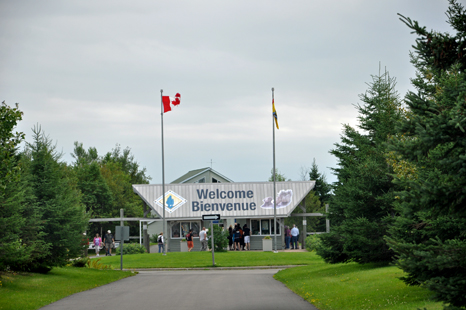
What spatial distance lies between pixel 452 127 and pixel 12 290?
13638 mm

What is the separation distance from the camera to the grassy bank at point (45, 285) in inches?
531

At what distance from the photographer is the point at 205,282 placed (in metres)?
19.3

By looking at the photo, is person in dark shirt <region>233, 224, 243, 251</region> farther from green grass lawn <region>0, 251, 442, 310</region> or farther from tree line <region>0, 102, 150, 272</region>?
tree line <region>0, 102, 150, 272</region>

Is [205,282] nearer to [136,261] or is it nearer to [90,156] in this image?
[136,261]

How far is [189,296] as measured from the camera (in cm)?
1477

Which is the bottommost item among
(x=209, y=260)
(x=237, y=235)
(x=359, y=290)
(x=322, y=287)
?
(x=209, y=260)

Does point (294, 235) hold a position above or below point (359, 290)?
above

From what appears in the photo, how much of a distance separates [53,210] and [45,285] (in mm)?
3624

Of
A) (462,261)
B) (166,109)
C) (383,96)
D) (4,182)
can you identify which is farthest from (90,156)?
(462,261)

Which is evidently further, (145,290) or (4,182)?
(145,290)

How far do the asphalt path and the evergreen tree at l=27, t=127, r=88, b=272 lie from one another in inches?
100.0

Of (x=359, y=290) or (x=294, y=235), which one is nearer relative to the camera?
(x=359, y=290)

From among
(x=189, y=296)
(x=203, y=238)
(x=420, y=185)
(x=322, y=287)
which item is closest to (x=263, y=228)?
(x=203, y=238)

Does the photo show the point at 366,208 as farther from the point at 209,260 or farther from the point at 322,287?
the point at 209,260
